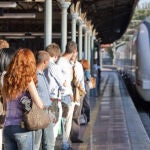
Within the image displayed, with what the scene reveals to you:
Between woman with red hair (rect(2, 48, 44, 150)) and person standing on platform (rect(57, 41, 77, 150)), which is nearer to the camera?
woman with red hair (rect(2, 48, 44, 150))

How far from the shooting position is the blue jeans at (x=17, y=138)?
18.5 feet

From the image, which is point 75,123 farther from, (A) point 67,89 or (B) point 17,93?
(B) point 17,93

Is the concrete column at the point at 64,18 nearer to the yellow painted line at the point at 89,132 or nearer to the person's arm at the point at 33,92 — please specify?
the yellow painted line at the point at 89,132

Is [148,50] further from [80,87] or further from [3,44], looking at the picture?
[3,44]

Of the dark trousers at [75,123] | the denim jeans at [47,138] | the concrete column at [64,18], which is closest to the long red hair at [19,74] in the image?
the denim jeans at [47,138]

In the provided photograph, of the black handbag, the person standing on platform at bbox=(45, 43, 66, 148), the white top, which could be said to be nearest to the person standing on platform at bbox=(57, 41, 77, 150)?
the white top

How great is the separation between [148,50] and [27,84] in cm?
1216

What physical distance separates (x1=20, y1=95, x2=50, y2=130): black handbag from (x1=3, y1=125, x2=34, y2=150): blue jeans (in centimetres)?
8

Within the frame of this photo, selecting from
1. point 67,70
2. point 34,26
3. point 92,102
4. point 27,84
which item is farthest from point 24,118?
point 34,26

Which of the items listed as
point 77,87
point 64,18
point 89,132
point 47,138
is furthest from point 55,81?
point 64,18

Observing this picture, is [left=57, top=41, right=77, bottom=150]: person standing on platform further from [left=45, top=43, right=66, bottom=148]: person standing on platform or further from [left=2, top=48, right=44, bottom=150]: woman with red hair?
[left=2, top=48, right=44, bottom=150]: woman with red hair

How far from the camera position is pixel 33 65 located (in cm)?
565

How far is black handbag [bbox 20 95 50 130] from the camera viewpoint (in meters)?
5.63

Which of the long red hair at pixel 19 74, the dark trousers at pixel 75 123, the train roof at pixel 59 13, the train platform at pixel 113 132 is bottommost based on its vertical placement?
the train platform at pixel 113 132
